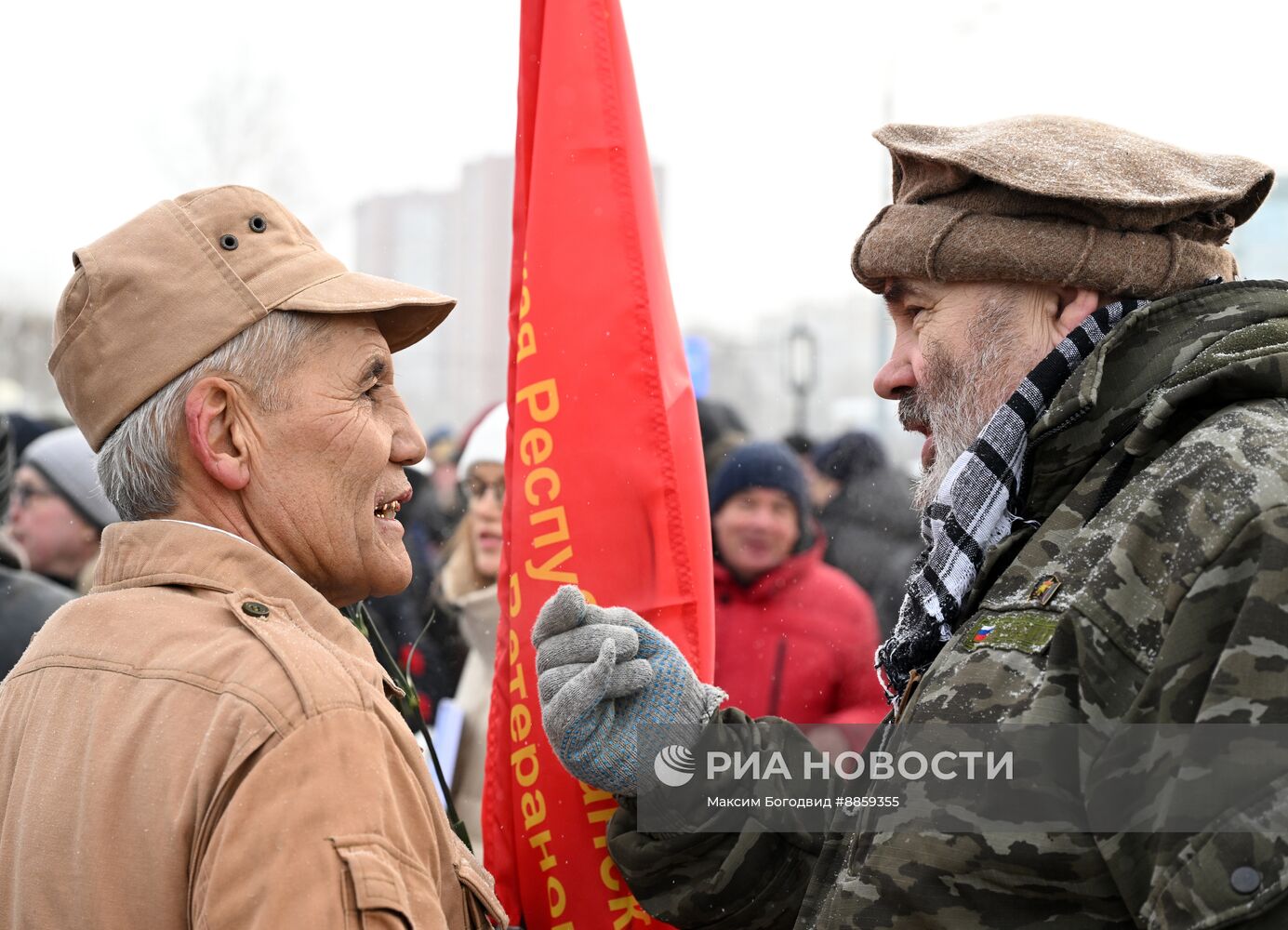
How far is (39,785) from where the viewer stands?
5.83ft

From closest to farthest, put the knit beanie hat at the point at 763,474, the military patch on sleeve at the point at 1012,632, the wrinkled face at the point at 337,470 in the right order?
the military patch on sleeve at the point at 1012,632 < the wrinkled face at the point at 337,470 < the knit beanie hat at the point at 763,474

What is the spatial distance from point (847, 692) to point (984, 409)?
2.43 metres

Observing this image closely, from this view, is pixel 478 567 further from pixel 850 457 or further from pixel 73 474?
pixel 850 457

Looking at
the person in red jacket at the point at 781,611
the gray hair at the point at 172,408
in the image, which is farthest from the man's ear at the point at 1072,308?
the person in red jacket at the point at 781,611

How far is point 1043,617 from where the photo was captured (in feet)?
6.24

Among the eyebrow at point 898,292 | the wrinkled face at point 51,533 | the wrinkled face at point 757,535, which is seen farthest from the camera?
the wrinkled face at point 51,533

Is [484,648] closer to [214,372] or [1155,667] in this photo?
[214,372]

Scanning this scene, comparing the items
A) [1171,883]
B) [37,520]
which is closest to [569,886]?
[1171,883]

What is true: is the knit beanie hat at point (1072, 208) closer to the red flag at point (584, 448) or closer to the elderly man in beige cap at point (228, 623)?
the red flag at point (584, 448)

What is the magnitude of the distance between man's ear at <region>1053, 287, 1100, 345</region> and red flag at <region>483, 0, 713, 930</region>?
31.1 inches

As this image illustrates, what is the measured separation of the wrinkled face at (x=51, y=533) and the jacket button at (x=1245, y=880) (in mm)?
4890

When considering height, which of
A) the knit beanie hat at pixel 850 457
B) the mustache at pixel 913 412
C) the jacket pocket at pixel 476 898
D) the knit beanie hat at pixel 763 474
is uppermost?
the mustache at pixel 913 412

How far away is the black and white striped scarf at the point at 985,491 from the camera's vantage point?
2.17 metres

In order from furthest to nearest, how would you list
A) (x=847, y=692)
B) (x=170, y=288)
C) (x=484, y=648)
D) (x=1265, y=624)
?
(x=847, y=692) → (x=484, y=648) → (x=170, y=288) → (x=1265, y=624)
